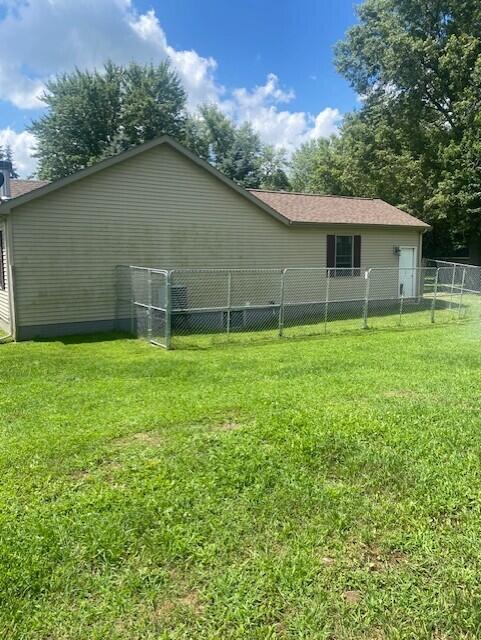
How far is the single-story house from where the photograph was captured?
31.8 feet

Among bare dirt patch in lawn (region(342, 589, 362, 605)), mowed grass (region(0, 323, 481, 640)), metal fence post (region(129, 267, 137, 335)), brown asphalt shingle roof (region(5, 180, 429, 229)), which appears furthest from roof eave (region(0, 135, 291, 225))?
bare dirt patch in lawn (region(342, 589, 362, 605))

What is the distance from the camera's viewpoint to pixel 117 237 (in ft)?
35.0

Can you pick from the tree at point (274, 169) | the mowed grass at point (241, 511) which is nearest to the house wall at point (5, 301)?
the mowed grass at point (241, 511)

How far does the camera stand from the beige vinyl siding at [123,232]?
32.1ft

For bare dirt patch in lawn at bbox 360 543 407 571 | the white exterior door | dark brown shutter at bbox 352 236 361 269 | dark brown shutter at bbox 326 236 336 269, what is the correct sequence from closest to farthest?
bare dirt patch in lawn at bbox 360 543 407 571
dark brown shutter at bbox 326 236 336 269
dark brown shutter at bbox 352 236 361 269
the white exterior door

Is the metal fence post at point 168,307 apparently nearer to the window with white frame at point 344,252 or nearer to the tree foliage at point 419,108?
the window with white frame at point 344,252

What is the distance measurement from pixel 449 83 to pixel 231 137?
1481 centimetres

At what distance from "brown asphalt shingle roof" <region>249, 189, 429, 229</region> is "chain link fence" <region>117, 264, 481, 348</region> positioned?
1.63 meters

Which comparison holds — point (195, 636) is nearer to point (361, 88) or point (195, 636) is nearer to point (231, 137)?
point (361, 88)

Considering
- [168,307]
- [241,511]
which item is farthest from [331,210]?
[241,511]

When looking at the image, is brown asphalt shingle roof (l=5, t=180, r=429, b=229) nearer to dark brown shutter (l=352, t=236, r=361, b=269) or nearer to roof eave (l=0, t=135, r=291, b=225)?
dark brown shutter (l=352, t=236, r=361, b=269)

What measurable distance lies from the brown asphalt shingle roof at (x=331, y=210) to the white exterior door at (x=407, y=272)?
0.98 m

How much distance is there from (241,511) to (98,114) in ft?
102

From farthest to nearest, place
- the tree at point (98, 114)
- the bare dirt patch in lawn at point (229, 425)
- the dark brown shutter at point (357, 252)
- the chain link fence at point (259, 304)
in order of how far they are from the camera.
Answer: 1. the tree at point (98, 114)
2. the dark brown shutter at point (357, 252)
3. the chain link fence at point (259, 304)
4. the bare dirt patch in lawn at point (229, 425)
